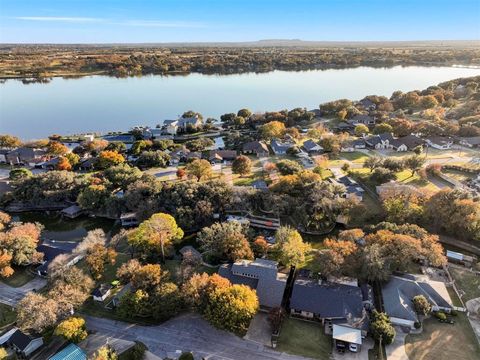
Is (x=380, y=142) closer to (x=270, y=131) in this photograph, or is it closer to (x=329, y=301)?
(x=270, y=131)

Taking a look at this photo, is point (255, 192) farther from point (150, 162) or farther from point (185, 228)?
point (150, 162)

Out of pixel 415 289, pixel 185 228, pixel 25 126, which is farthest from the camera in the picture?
pixel 25 126

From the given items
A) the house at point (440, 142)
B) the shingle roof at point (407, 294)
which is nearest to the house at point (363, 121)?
the house at point (440, 142)

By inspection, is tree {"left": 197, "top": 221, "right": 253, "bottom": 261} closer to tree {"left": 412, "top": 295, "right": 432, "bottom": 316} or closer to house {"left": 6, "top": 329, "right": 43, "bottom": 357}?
tree {"left": 412, "top": 295, "right": 432, "bottom": 316}

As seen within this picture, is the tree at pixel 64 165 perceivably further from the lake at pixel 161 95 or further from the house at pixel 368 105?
the house at pixel 368 105

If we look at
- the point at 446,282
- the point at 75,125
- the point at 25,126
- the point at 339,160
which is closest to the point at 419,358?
the point at 446,282

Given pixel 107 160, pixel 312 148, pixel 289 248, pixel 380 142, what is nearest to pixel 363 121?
pixel 380 142
